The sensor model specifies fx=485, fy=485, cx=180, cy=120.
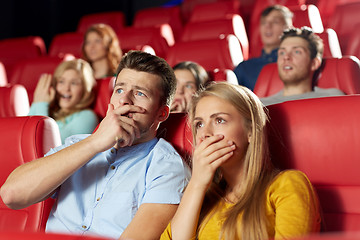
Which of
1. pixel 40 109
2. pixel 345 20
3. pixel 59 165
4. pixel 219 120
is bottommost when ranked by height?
pixel 40 109

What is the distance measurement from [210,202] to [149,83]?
0.30 m

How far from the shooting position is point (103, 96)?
1.93 metres

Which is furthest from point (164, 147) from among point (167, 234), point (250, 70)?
point (250, 70)

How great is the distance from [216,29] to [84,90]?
1377 millimetres

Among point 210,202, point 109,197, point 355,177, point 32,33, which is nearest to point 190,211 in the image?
point 210,202

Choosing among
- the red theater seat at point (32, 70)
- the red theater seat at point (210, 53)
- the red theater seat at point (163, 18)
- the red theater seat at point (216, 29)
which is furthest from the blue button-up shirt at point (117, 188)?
the red theater seat at point (163, 18)

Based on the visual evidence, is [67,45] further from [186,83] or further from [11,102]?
[186,83]

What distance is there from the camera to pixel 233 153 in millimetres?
898

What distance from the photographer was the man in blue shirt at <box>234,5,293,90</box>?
236 centimetres

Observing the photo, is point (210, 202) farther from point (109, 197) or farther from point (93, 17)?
point (93, 17)

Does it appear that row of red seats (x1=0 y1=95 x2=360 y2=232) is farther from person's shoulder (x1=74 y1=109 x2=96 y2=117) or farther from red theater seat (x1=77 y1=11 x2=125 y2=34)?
red theater seat (x1=77 y1=11 x2=125 y2=34)

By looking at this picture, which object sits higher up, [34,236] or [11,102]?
[34,236]

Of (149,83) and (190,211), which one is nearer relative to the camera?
(190,211)

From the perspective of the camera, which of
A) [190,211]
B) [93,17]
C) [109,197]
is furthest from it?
[93,17]
